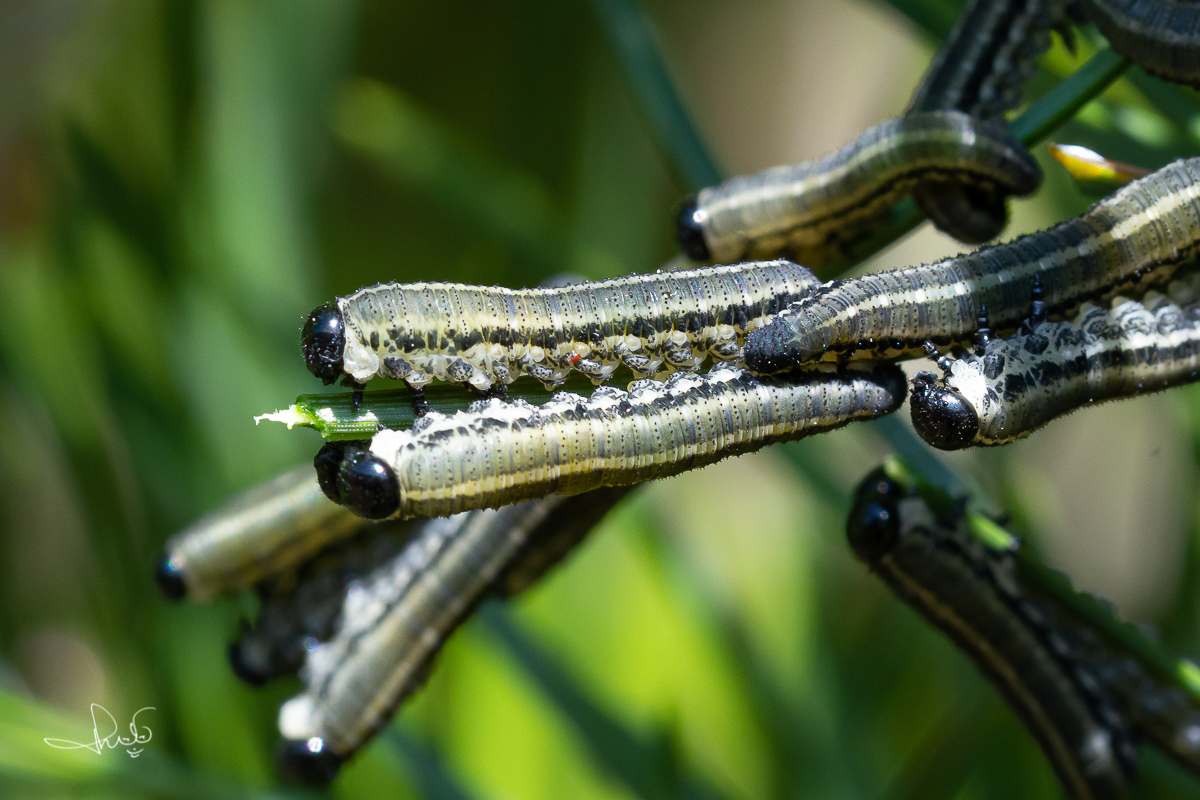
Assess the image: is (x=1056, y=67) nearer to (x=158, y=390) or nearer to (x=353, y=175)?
(x=158, y=390)

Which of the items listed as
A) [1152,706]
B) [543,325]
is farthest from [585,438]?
[1152,706]

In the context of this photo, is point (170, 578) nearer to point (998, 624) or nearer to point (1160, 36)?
point (998, 624)

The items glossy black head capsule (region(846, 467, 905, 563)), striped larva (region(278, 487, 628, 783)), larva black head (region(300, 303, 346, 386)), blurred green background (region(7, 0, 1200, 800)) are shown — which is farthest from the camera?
blurred green background (region(7, 0, 1200, 800))

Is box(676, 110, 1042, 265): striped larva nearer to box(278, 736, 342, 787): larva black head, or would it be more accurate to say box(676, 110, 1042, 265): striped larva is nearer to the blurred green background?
the blurred green background

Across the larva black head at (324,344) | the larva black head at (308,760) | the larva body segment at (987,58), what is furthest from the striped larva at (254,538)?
the larva body segment at (987,58)

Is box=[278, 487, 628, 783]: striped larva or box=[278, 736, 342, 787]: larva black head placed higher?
box=[278, 487, 628, 783]: striped larva
